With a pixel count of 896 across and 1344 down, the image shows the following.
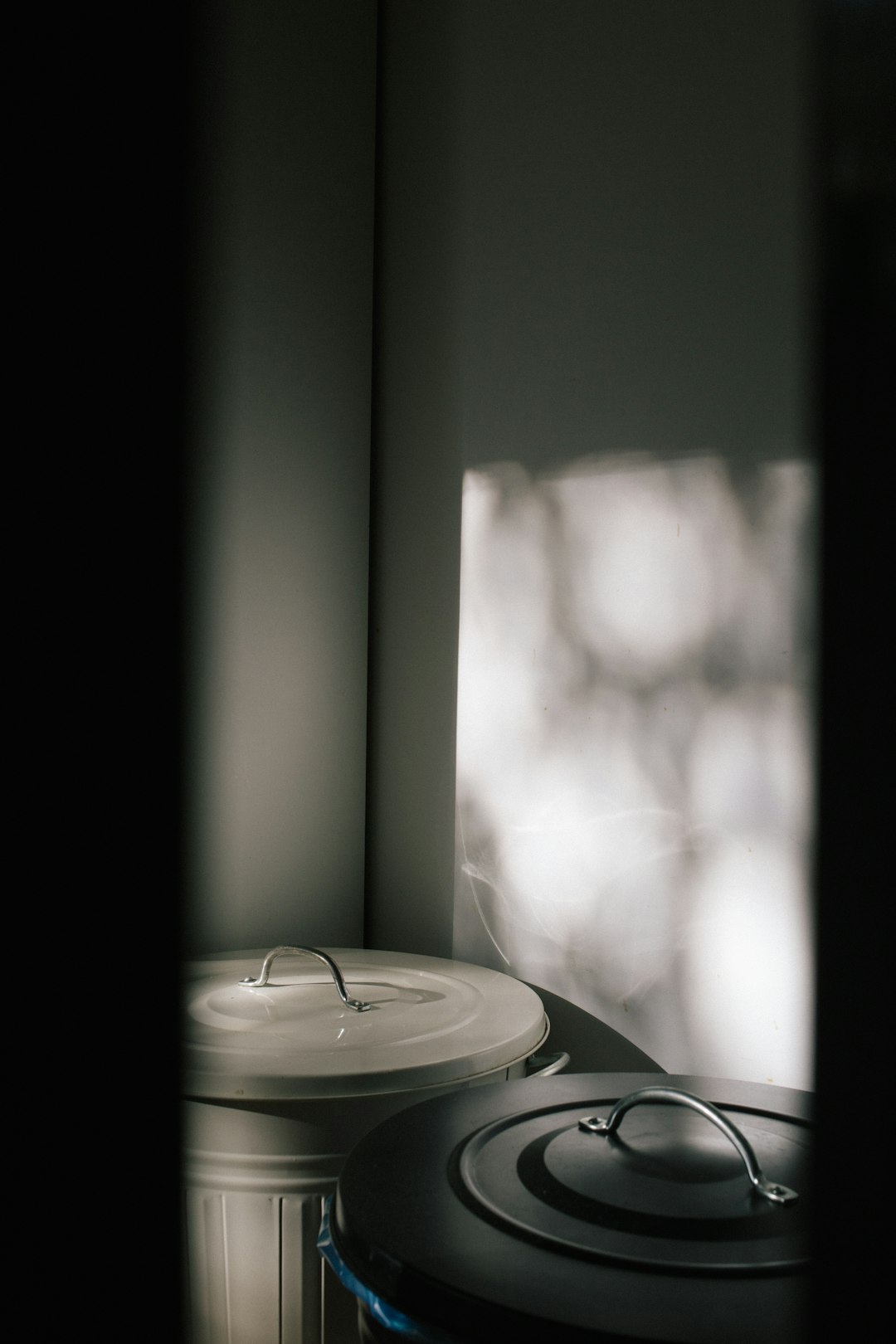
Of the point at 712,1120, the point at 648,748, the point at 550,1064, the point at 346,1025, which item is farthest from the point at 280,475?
the point at 712,1120

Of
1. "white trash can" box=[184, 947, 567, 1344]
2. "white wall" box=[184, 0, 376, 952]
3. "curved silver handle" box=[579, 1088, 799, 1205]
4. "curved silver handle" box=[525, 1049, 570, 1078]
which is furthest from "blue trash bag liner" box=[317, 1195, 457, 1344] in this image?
"white wall" box=[184, 0, 376, 952]

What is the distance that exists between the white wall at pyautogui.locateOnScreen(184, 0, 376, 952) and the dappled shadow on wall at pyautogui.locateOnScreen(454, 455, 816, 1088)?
0.30m

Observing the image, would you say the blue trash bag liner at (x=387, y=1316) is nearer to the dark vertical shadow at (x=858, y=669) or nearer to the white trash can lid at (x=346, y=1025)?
the white trash can lid at (x=346, y=1025)

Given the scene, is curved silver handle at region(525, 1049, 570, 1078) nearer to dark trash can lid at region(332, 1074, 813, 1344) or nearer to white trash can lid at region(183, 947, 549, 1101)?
white trash can lid at region(183, 947, 549, 1101)

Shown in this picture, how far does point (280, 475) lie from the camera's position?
2.17 metres

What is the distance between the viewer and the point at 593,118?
196 cm

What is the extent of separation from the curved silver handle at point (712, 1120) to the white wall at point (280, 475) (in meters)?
1.08

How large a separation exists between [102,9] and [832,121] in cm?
34

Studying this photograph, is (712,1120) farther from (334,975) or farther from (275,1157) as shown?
(334,975)

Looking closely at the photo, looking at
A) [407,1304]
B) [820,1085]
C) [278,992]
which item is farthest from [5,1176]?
[278,992]

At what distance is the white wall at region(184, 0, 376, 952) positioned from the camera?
2.02 meters

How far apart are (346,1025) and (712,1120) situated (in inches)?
25.8

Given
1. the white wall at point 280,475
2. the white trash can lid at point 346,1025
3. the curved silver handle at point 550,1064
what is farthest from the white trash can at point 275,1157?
the white wall at point 280,475

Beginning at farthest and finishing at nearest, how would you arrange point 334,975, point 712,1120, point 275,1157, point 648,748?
point 648,748, point 334,975, point 275,1157, point 712,1120
